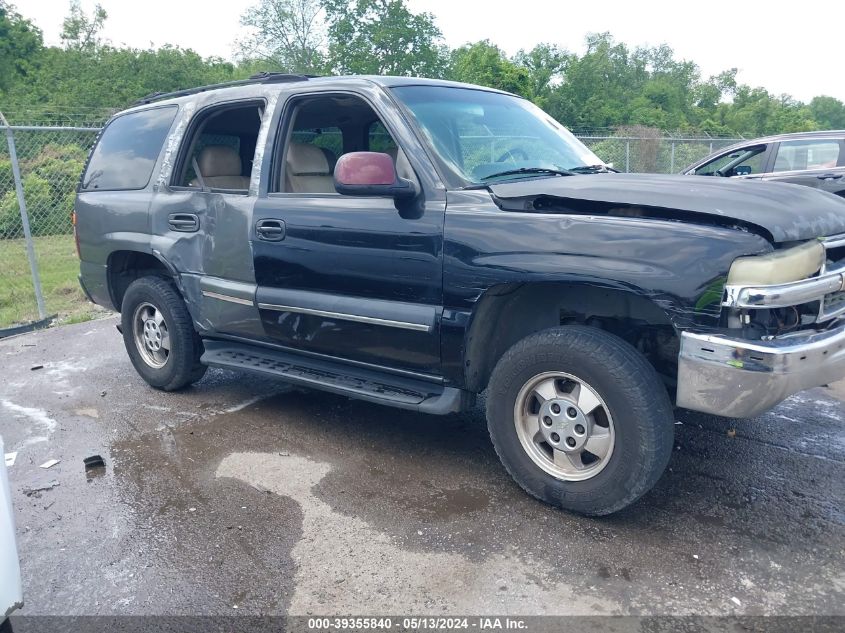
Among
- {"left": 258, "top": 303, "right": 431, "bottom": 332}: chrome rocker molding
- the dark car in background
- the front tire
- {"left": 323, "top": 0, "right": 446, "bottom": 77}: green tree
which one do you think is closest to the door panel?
{"left": 258, "top": 303, "right": 431, "bottom": 332}: chrome rocker molding

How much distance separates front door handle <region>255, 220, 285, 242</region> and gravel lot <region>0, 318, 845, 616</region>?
48.9 inches

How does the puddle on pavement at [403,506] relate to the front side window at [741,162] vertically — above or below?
below

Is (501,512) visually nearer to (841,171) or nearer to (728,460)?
(728,460)

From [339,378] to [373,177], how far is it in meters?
1.24

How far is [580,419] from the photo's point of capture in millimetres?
3113

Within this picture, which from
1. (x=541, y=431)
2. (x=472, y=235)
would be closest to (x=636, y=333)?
(x=541, y=431)

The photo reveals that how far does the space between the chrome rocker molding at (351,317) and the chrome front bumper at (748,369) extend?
4.24 ft

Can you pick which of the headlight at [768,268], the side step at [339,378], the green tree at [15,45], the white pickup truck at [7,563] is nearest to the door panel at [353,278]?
the side step at [339,378]

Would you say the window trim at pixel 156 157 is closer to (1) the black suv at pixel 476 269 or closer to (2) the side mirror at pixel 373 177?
(1) the black suv at pixel 476 269

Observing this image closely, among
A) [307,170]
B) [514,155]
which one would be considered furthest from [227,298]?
[514,155]

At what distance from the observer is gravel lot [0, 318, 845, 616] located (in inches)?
106

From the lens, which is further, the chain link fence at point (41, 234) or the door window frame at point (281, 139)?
the chain link fence at point (41, 234)

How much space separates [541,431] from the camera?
10.7 feet

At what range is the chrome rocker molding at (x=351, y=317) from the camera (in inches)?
140
